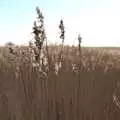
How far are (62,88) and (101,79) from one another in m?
0.79

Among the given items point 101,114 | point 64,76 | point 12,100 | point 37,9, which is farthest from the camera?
point 64,76

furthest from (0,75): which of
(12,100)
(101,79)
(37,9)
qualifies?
(37,9)

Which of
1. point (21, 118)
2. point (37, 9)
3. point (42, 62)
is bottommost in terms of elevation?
point (21, 118)

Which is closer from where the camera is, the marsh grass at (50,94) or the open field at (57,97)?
the marsh grass at (50,94)

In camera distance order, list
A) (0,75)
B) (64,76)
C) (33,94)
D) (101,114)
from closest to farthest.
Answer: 1. (101,114)
2. (33,94)
3. (64,76)
4. (0,75)

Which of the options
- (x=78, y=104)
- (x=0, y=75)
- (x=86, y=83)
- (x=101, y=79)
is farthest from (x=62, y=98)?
(x=0, y=75)

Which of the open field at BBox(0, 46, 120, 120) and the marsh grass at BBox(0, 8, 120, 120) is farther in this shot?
the open field at BBox(0, 46, 120, 120)

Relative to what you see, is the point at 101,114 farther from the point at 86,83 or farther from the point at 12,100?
the point at 12,100

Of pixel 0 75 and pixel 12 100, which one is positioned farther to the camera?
pixel 0 75

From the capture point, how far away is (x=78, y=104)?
3.41 metres

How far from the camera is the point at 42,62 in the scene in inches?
124

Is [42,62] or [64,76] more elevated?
[42,62]

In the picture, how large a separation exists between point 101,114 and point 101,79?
116cm

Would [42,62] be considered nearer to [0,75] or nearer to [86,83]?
[86,83]
